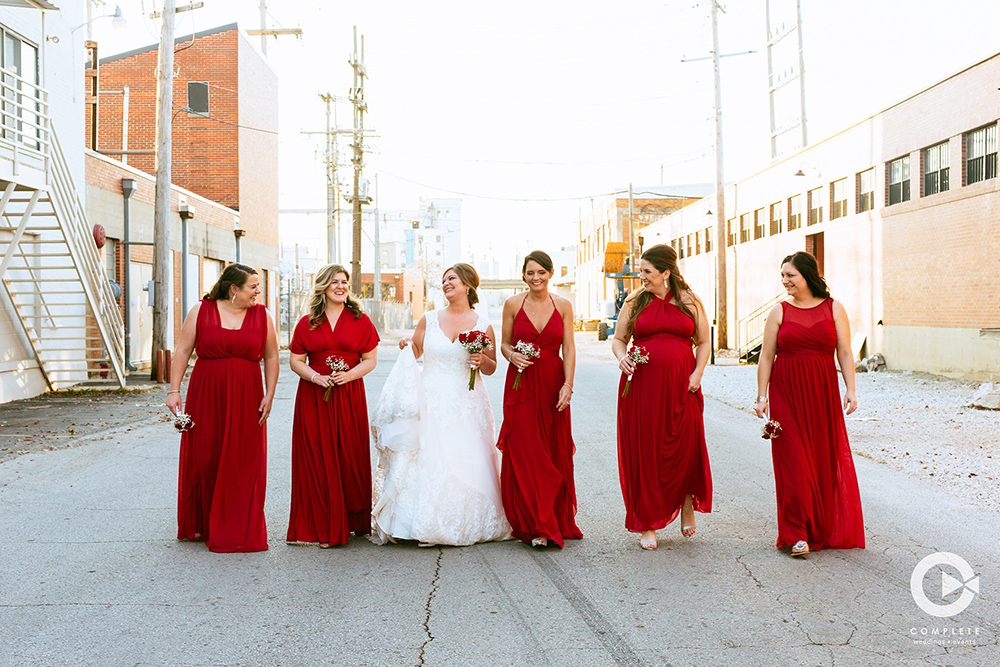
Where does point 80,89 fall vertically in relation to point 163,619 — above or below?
above

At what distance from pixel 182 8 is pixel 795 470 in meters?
19.1

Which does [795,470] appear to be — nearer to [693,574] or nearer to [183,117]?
[693,574]

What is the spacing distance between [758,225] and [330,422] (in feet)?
103

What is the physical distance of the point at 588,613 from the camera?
468 centimetres

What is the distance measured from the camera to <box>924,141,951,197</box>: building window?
20953 mm


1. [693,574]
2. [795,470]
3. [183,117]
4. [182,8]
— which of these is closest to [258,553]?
[693,574]

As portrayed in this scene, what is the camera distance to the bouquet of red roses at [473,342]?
Answer: 6.24 m

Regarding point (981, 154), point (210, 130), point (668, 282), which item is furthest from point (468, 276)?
point (210, 130)

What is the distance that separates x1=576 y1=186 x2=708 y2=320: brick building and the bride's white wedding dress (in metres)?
46.1

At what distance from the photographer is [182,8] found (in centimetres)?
2012

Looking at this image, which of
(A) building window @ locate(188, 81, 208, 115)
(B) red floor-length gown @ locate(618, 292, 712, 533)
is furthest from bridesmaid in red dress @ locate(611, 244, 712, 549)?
(A) building window @ locate(188, 81, 208, 115)

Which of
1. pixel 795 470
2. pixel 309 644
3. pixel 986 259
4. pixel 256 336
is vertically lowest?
pixel 309 644

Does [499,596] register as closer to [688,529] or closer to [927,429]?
[688,529]

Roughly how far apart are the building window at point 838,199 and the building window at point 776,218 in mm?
4708
